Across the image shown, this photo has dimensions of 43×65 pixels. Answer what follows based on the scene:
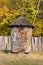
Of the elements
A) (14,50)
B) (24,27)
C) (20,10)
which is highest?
(20,10)

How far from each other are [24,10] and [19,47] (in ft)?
26.0

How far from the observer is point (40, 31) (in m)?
27.2

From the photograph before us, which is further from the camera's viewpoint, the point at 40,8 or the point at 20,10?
the point at 40,8

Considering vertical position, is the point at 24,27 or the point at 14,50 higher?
the point at 24,27

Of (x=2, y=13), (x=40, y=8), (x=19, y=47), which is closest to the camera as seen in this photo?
(x=19, y=47)

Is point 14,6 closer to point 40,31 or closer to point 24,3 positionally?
point 24,3

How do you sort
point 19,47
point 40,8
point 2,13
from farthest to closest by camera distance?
point 40,8 → point 2,13 → point 19,47

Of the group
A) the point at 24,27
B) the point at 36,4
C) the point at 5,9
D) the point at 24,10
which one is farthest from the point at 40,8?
the point at 24,27

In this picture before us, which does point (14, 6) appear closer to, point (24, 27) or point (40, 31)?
point (40, 31)

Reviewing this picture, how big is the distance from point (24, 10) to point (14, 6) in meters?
1.19

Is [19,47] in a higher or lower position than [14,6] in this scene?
lower

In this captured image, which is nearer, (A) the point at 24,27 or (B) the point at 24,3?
(A) the point at 24,27

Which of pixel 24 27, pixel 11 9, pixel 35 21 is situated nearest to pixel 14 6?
pixel 11 9

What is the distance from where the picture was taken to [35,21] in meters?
28.3
